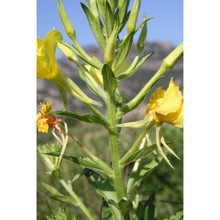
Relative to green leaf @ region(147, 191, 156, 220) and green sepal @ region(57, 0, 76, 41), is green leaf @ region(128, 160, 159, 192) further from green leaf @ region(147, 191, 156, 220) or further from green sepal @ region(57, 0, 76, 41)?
green sepal @ region(57, 0, 76, 41)

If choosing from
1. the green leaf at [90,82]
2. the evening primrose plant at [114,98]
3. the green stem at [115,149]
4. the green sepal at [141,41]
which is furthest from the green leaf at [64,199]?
→ the green sepal at [141,41]

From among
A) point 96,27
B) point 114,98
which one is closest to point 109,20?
point 96,27

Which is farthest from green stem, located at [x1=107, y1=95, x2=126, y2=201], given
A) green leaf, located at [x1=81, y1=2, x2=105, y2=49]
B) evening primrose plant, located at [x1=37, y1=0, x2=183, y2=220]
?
green leaf, located at [x1=81, y1=2, x2=105, y2=49]

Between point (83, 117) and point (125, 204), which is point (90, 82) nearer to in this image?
point (83, 117)

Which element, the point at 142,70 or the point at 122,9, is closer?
the point at 122,9
